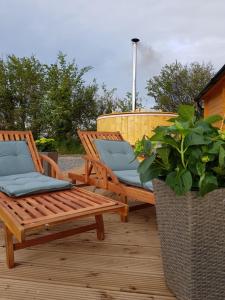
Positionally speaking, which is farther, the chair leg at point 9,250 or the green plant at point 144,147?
the chair leg at point 9,250

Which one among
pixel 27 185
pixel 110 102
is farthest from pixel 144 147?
pixel 110 102

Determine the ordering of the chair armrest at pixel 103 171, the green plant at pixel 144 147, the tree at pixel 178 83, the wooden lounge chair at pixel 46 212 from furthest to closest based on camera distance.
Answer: the tree at pixel 178 83 < the chair armrest at pixel 103 171 < the wooden lounge chair at pixel 46 212 < the green plant at pixel 144 147

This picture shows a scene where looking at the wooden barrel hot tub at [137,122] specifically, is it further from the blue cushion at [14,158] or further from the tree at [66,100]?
the tree at [66,100]

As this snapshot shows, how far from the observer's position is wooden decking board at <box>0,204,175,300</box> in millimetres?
1494

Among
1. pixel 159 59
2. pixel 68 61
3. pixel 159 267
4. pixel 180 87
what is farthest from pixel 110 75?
pixel 159 267

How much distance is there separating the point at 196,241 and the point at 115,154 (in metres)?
2.35

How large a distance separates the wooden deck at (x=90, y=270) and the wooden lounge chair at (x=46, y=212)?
0.12 meters

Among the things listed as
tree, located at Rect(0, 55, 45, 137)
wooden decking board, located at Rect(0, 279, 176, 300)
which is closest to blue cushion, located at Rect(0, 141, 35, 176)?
wooden decking board, located at Rect(0, 279, 176, 300)

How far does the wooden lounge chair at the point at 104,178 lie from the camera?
254 centimetres

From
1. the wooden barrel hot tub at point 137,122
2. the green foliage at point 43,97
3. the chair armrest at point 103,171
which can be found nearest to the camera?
the chair armrest at point 103,171

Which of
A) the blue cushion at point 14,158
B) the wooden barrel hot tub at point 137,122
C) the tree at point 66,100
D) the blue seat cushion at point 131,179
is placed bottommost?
the blue seat cushion at point 131,179

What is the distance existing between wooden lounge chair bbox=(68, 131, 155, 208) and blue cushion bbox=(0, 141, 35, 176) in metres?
0.60

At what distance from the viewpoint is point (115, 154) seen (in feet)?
11.6

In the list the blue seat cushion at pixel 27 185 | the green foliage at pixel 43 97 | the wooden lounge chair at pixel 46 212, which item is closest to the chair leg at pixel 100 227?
the wooden lounge chair at pixel 46 212
